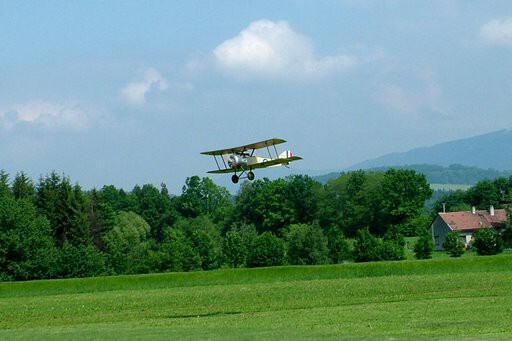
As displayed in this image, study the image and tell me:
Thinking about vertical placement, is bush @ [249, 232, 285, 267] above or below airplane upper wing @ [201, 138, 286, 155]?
below

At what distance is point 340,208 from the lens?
15125 cm

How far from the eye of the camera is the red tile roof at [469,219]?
146125mm

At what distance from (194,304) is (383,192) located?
95265 millimetres

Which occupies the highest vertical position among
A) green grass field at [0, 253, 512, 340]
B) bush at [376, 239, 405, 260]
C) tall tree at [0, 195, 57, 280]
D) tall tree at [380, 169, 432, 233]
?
tall tree at [380, 169, 432, 233]

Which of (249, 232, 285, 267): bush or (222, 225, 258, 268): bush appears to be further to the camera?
(222, 225, 258, 268): bush

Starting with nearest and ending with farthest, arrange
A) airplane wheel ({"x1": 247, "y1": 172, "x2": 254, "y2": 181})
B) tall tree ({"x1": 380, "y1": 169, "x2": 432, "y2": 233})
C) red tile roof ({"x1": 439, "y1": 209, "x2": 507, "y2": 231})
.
Answer: airplane wheel ({"x1": 247, "y1": 172, "x2": 254, "y2": 181}), tall tree ({"x1": 380, "y1": 169, "x2": 432, "y2": 233}), red tile roof ({"x1": 439, "y1": 209, "x2": 507, "y2": 231})

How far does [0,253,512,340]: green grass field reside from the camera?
30750mm

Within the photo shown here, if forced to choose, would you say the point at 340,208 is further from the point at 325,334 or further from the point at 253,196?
the point at 325,334

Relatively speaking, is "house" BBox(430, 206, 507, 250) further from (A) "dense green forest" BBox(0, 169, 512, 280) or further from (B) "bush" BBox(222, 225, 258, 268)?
(B) "bush" BBox(222, 225, 258, 268)

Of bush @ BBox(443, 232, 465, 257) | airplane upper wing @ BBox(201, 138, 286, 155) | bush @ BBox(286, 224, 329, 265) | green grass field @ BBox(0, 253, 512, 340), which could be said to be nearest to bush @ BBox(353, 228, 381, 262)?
bush @ BBox(286, 224, 329, 265)

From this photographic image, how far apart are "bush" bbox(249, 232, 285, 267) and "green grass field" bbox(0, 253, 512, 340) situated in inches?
1104

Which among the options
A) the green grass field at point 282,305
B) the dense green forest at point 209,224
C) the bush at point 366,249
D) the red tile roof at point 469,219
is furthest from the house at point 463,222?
the green grass field at point 282,305

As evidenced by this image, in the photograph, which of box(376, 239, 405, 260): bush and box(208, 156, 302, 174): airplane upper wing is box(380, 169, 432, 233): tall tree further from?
box(208, 156, 302, 174): airplane upper wing

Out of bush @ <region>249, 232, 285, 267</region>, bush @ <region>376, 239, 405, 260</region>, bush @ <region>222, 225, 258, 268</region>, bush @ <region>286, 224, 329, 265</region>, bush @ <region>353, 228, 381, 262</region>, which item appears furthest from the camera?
bush @ <region>222, 225, 258, 268</region>
